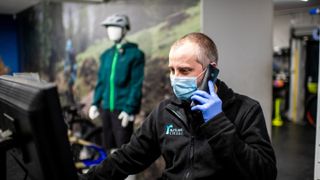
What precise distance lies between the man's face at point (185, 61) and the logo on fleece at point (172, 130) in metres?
0.23

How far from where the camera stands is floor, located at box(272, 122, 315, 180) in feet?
12.4

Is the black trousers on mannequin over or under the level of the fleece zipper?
under

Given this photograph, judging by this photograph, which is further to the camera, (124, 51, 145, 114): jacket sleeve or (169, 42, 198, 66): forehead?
(124, 51, 145, 114): jacket sleeve

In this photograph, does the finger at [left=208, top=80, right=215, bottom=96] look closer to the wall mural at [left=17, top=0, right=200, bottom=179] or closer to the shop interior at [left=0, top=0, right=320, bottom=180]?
the shop interior at [left=0, top=0, right=320, bottom=180]

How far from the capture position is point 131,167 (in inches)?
56.7

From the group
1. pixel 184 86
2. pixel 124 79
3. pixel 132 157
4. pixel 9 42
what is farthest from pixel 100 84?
pixel 9 42

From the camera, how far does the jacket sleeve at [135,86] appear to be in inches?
127

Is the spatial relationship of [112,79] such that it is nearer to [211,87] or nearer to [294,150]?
[211,87]

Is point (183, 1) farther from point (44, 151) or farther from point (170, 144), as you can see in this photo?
point (44, 151)

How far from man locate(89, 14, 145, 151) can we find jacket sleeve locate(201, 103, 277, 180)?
211 cm

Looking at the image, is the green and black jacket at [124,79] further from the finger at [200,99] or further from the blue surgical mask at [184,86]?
the finger at [200,99]

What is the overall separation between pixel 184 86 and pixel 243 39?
1.36 metres

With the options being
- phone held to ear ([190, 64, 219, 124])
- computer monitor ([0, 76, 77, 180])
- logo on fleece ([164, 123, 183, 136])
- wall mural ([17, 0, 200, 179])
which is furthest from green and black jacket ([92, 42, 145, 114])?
computer monitor ([0, 76, 77, 180])

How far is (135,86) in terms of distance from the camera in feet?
10.6
